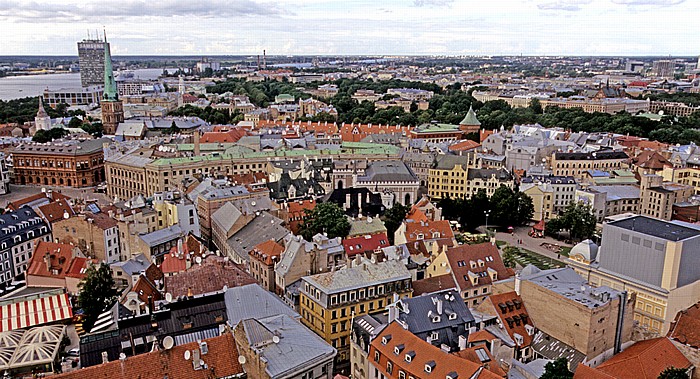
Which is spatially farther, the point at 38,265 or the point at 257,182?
the point at 257,182

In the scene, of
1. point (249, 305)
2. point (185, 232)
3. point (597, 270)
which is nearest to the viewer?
point (249, 305)

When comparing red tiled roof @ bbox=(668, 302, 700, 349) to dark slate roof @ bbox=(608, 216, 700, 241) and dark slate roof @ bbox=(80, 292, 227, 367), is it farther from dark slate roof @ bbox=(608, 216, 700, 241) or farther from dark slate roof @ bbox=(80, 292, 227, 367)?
dark slate roof @ bbox=(80, 292, 227, 367)

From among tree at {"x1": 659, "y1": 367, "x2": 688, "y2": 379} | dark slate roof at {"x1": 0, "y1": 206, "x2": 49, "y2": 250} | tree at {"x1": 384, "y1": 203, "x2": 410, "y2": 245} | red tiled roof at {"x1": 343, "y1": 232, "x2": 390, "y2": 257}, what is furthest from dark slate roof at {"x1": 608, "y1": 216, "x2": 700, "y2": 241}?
dark slate roof at {"x1": 0, "y1": 206, "x2": 49, "y2": 250}

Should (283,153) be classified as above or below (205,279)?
above

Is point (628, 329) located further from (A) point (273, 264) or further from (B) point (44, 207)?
(B) point (44, 207)

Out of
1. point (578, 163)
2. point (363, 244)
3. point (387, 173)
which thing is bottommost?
point (363, 244)

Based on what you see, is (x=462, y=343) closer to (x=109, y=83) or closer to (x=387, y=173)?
(x=387, y=173)

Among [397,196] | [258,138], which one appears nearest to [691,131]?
[397,196]

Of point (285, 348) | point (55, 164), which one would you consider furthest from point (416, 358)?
point (55, 164)
